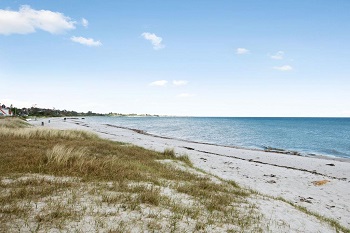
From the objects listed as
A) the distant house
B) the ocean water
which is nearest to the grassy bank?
the ocean water

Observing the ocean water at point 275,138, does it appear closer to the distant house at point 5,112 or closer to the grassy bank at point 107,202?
the grassy bank at point 107,202

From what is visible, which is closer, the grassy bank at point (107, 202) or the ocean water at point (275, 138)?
the grassy bank at point (107, 202)

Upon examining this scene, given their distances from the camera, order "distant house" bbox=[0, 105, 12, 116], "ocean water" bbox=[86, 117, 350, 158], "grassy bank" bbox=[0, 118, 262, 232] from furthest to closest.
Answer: "distant house" bbox=[0, 105, 12, 116] → "ocean water" bbox=[86, 117, 350, 158] → "grassy bank" bbox=[0, 118, 262, 232]

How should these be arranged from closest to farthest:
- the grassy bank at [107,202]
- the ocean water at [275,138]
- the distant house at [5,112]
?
the grassy bank at [107,202]
the ocean water at [275,138]
the distant house at [5,112]

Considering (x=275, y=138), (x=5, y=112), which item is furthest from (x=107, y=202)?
(x=5, y=112)

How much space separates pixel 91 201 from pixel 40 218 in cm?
181

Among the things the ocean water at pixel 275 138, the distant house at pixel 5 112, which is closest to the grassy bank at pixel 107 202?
the ocean water at pixel 275 138

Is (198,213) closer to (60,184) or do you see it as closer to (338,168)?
(60,184)

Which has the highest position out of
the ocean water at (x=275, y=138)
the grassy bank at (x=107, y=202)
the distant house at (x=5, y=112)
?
the distant house at (x=5, y=112)

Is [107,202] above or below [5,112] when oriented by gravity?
below

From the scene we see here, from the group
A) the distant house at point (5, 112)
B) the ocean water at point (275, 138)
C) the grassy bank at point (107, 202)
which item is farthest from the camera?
the distant house at point (5, 112)

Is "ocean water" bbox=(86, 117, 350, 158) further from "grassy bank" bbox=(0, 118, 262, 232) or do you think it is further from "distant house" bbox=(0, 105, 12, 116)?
"distant house" bbox=(0, 105, 12, 116)

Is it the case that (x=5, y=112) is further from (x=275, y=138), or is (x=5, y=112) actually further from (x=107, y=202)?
(x=107, y=202)

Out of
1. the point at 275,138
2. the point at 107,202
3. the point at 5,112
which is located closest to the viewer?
the point at 107,202
